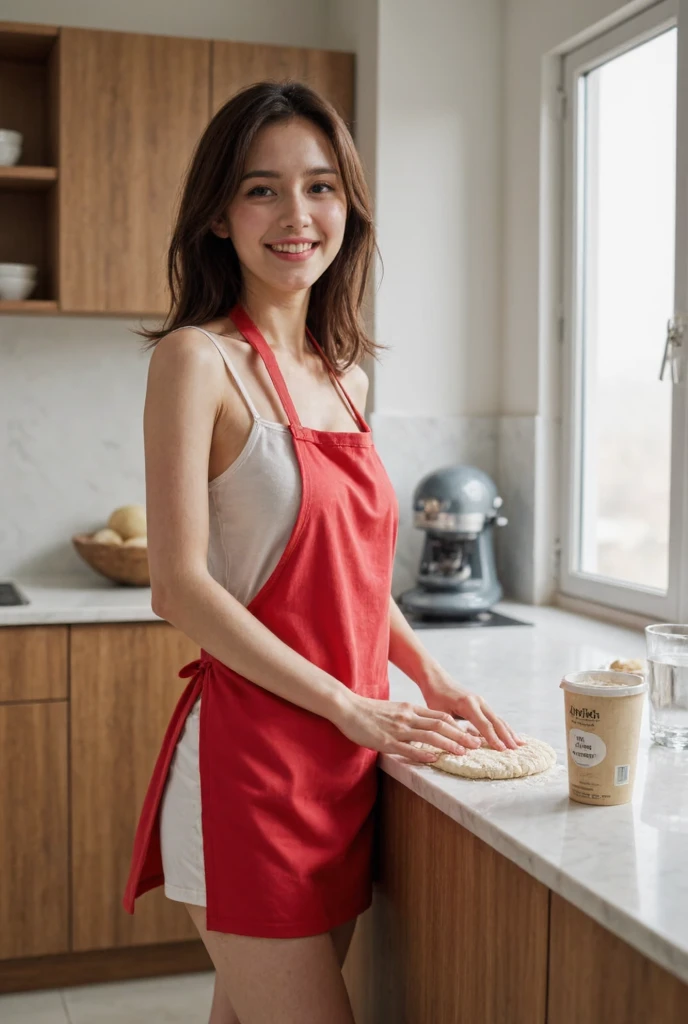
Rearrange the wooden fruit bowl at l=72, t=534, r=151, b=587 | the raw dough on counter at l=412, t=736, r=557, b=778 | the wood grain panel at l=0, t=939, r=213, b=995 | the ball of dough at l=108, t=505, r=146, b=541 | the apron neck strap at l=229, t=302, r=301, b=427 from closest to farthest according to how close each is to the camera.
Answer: the raw dough on counter at l=412, t=736, r=557, b=778 < the apron neck strap at l=229, t=302, r=301, b=427 < the wood grain panel at l=0, t=939, r=213, b=995 < the wooden fruit bowl at l=72, t=534, r=151, b=587 < the ball of dough at l=108, t=505, r=146, b=541

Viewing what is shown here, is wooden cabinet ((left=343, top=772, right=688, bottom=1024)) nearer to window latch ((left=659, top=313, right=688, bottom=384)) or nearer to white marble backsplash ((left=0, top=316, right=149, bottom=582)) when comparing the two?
window latch ((left=659, top=313, right=688, bottom=384))

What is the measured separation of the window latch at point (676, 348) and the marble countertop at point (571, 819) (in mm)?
603

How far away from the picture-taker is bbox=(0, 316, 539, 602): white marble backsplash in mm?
3029

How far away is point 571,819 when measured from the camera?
115 cm

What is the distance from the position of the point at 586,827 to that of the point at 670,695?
360 mm

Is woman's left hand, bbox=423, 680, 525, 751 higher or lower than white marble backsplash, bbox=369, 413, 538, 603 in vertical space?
lower

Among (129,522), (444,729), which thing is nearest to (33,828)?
(129,522)

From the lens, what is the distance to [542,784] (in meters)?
1.27

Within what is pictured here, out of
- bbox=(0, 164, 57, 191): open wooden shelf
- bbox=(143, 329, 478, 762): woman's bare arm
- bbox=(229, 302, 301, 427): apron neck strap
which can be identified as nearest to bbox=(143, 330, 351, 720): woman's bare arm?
bbox=(143, 329, 478, 762): woman's bare arm

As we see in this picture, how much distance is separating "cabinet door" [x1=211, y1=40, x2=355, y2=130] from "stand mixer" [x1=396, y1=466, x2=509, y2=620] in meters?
1.01

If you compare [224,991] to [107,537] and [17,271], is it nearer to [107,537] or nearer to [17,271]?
[107,537]

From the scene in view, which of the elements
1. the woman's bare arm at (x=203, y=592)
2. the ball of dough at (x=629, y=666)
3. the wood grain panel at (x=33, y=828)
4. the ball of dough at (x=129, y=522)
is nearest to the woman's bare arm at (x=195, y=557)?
the woman's bare arm at (x=203, y=592)

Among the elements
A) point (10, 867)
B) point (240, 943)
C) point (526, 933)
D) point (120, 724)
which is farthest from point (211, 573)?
point (10, 867)

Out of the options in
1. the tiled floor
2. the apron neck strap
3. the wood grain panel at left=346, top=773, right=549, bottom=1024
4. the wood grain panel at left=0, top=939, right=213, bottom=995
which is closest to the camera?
the wood grain panel at left=346, top=773, right=549, bottom=1024
